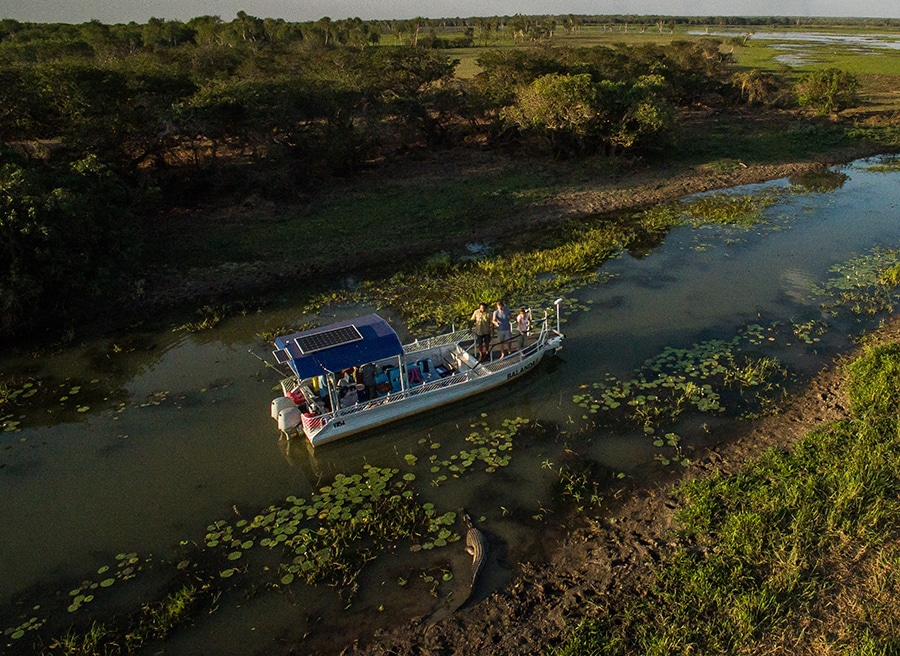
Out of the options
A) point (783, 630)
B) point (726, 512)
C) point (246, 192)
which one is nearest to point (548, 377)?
point (726, 512)

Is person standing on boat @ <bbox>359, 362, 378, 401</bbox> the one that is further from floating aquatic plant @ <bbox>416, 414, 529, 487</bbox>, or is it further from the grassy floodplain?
the grassy floodplain

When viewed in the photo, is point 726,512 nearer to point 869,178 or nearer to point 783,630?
point 783,630

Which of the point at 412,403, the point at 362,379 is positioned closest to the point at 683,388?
the point at 412,403

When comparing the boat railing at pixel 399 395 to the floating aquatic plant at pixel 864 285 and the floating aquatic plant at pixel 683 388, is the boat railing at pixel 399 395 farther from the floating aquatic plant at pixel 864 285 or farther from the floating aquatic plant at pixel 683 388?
the floating aquatic plant at pixel 864 285

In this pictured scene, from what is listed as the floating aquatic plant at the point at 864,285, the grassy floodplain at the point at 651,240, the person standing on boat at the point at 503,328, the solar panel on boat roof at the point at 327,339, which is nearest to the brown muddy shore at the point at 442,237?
the grassy floodplain at the point at 651,240

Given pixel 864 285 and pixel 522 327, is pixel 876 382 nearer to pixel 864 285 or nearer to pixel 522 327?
pixel 864 285

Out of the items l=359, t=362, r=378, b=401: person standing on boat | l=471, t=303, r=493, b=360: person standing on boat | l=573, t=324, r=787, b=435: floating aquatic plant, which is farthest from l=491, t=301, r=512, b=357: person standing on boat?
l=359, t=362, r=378, b=401: person standing on boat
